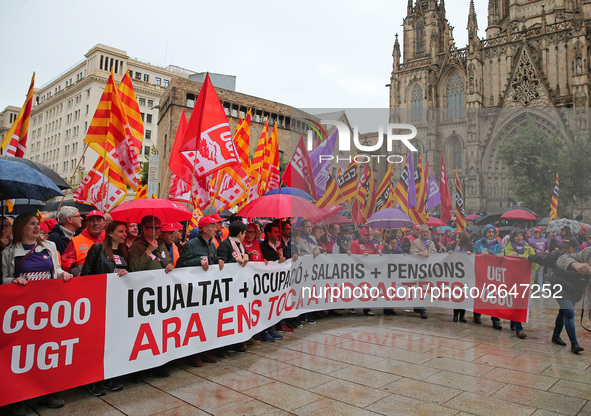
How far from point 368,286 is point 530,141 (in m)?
6.69

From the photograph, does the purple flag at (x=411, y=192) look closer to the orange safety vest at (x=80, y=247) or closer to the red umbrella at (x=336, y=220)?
the red umbrella at (x=336, y=220)

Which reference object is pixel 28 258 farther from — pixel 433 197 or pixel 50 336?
pixel 433 197

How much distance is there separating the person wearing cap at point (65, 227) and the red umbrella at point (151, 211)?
512 mm

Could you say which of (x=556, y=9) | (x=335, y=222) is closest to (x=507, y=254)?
(x=335, y=222)

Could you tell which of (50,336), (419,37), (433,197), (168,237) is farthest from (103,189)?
(419,37)

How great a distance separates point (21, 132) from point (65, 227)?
5.93 ft

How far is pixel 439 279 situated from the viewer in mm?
9102

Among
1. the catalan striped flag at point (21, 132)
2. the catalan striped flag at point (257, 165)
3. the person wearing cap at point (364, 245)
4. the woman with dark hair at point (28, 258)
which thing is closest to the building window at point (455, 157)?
the person wearing cap at point (364, 245)

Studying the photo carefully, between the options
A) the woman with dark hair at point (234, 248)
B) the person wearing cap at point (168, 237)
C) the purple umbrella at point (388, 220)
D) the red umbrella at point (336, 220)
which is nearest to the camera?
the person wearing cap at point (168, 237)

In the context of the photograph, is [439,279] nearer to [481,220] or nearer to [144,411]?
[481,220]

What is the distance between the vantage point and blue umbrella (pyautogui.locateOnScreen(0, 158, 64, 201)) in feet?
14.2

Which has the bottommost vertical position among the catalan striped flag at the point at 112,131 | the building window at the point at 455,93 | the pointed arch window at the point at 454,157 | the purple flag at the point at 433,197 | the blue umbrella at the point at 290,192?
the blue umbrella at the point at 290,192

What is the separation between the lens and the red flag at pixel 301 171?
8.96 metres

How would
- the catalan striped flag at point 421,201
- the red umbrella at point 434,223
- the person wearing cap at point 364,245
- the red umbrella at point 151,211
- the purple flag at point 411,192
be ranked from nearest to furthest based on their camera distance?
1. the red umbrella at point 151,211
2. the person wearing cap at point 364,245
3. the purple flag at point 411,192
4. the catalan striped flag at point 421,201
5. the red umbrella at point 434,223
